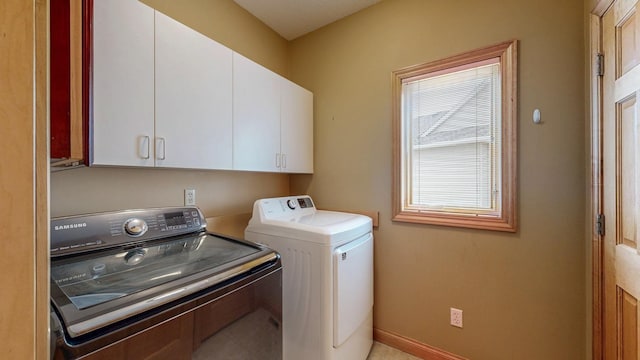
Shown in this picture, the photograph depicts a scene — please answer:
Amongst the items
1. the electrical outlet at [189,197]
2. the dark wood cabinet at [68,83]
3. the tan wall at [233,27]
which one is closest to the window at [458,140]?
the tan wall at [233,27]

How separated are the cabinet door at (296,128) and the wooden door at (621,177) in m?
1.77

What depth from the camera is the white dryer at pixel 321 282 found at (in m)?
1.45

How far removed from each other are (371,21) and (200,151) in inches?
64.5

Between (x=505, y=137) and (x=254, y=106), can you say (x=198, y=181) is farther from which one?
(x=505, y=137)

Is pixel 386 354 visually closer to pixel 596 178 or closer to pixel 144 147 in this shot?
pixel 596 178

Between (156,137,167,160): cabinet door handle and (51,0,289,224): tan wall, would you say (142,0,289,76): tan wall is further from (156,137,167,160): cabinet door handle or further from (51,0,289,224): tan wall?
(156,137,167,160): cabinet door handle

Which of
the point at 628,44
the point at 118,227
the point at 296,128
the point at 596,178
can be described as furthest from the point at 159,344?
the point at 628,44

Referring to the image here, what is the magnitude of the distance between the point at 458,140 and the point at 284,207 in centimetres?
131

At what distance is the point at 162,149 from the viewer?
1295 millimetres

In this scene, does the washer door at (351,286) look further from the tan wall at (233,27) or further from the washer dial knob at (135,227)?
the tan wall at (233,27)

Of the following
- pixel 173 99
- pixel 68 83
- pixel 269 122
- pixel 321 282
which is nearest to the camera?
pixel 68 83

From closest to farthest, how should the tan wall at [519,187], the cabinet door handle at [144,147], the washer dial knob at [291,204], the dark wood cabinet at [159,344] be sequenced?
the dark wood cabinet at [159,344]
the cabinet door handle at [144,147]
the tan wall at [519,187]
the washer dial knob at [291,204]

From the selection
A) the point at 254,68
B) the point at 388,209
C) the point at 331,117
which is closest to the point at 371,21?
the point at 331,117

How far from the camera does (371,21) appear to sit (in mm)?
2062
